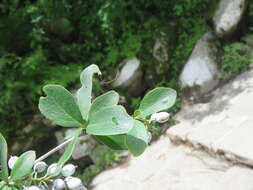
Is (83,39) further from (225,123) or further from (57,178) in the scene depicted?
(57,178)

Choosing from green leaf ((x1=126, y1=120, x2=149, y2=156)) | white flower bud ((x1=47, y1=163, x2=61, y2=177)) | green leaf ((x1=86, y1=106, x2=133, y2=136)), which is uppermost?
green leaf ((x1=86, y1=106, x2=133, y2=136))

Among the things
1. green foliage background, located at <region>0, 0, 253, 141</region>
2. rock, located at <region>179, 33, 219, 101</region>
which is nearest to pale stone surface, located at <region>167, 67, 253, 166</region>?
rock, located at <region>179, 33, 219, 101</region>

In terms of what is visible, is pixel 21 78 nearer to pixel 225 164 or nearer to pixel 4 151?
pixel 225 164

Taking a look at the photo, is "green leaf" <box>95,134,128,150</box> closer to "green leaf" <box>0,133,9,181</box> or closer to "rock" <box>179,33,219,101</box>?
"green leaf" <box>0,133,9,181</box>

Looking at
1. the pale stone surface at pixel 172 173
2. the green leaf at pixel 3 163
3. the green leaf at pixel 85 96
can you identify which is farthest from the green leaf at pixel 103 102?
the pale stone surface at pixel 172 173

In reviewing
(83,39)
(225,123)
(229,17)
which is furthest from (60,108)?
(83,39)

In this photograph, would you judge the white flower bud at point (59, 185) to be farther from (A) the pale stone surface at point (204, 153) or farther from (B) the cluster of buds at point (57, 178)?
(A) the pale stone surface at point (204, 153)

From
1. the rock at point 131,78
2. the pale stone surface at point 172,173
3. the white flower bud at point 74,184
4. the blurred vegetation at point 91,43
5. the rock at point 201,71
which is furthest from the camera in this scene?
the rock at point 131,78
